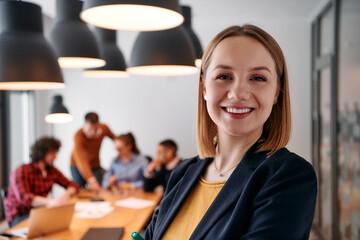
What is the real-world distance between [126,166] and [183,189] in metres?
2.97

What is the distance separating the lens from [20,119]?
5.13 metres

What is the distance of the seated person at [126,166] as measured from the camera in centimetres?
390

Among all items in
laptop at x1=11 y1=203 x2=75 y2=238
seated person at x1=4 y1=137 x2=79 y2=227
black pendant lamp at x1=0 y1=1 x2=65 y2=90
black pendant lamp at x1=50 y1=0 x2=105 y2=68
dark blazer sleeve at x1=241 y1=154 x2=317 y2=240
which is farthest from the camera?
seated person at x1=4 y1=137 x2=79 y2=227

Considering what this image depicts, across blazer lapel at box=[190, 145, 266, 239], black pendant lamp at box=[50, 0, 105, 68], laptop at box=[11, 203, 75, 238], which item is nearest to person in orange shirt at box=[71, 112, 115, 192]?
laptop at box=[11, 203, 75, 238]

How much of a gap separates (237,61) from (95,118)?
3299 mm

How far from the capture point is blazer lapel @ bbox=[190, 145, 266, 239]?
87cm

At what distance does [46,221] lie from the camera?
218 cm

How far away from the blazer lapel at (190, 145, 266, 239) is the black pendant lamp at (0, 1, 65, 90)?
3.22 ft

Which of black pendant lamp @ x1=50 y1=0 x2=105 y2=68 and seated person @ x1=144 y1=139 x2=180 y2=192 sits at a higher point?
black pendant lamp @ x1=50 y1=0 x2=105 y2=68

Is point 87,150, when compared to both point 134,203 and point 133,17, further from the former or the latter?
point 133,17

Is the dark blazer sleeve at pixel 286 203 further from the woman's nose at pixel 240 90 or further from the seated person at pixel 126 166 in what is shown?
the seated person at pixel 126 166

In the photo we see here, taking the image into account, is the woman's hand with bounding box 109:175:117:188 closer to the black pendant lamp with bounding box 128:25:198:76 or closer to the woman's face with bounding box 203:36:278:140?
the black pendant lamp with bounding box 128:25:198:76

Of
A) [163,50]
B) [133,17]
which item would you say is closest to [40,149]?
[163,50]

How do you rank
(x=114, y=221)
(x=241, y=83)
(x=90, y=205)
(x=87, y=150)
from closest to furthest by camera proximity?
(x=241, y=83) < (x=114, y=221) < (x=90, y=205) < (x=87, y=150)
